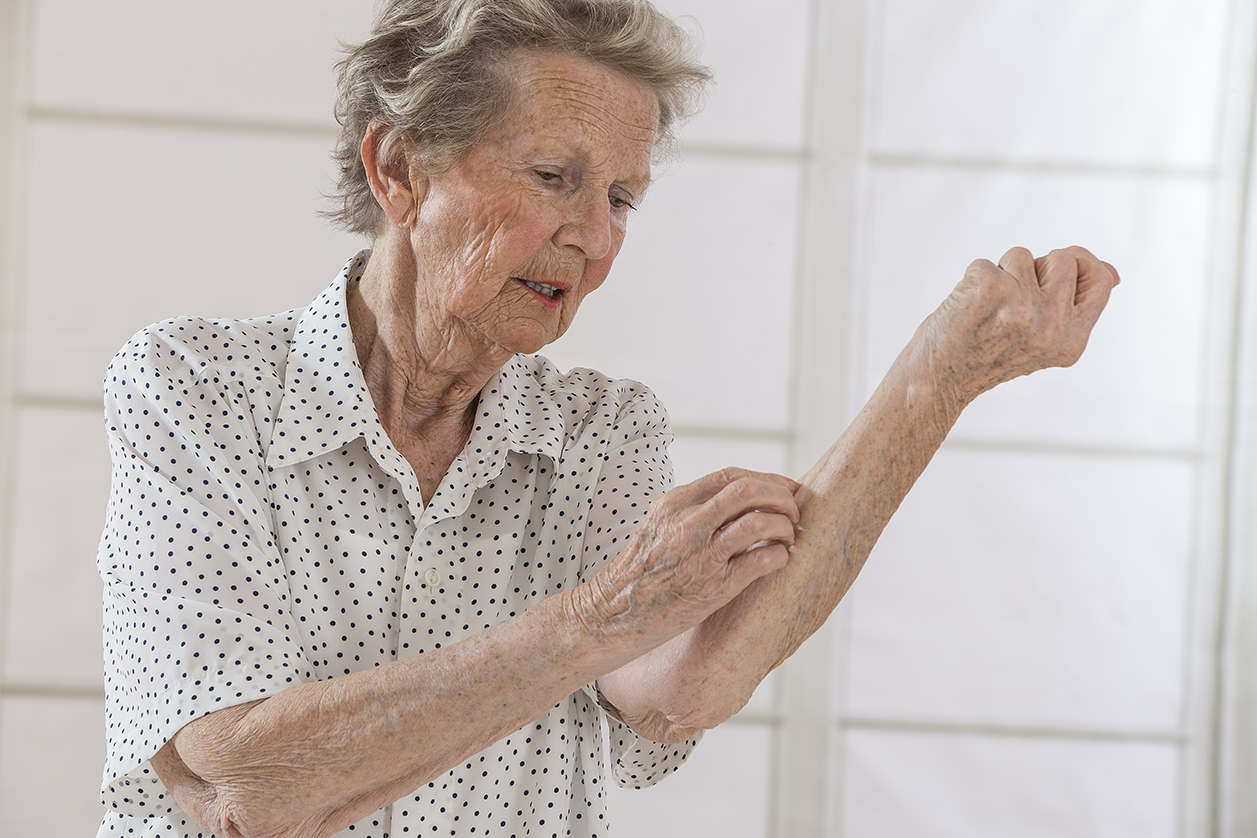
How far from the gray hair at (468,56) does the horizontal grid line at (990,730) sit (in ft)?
5.24

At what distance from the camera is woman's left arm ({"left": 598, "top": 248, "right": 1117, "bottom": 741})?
93cm

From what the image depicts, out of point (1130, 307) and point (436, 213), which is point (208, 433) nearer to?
point (436, 213)

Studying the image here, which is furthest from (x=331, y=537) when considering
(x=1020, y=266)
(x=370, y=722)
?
(x=1020, y=266)

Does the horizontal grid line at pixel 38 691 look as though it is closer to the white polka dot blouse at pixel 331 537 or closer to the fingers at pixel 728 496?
the white polka dot blouse at pixel 331 537

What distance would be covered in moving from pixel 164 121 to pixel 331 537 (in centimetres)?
151

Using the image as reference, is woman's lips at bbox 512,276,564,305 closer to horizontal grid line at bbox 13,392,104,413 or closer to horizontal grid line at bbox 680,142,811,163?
horizontal grid line at bbox 680,142,811,163

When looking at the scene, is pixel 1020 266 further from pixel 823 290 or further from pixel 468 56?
pixel 823 290

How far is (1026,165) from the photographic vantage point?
7.52 feet

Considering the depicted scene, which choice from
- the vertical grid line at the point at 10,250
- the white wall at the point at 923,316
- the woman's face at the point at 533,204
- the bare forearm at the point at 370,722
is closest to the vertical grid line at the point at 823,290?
the white wall at the point at 923,316

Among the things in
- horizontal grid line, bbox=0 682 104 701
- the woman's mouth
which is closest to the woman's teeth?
the woman's mouth

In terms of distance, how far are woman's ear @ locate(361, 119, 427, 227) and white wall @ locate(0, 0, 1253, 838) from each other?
1.07 meters

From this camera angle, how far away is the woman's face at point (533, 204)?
1.08 meters

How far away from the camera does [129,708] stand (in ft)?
2.97

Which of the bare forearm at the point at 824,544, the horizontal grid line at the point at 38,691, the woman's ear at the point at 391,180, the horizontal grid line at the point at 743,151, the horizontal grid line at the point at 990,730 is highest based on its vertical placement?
the horizontal grid line at the point at 743,151
